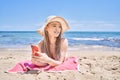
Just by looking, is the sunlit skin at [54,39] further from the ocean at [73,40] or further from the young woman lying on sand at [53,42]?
the ocean at [73,40]

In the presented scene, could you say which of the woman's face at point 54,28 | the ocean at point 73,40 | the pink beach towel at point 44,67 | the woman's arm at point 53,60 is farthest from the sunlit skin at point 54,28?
the ocean at point 73,40

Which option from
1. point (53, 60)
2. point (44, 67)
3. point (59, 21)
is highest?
point (59, 21)

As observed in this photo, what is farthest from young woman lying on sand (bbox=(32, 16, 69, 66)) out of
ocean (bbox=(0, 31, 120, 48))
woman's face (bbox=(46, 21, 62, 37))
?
ocean (bbox=(0, 31, 120, 48))

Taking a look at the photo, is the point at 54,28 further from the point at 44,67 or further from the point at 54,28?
the point at 44,67

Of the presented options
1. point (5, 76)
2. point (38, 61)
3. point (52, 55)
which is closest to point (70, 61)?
point (52, 55)

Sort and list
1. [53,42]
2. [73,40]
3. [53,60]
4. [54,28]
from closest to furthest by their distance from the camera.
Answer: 1. [53,60]
2. [54,28]
3. [53,42]
4. [73,40]

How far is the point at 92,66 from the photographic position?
15.6 ft

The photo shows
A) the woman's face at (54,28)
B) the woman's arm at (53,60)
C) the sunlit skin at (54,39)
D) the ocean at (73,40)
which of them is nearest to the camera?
the woman's arm at (53,60)

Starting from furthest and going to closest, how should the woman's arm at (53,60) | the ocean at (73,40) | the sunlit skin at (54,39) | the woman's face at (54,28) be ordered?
the ocean at (73,40) < the woman's face at (54,28) < the sunlit skin at (54,39) < the woman's arm at (53,60)

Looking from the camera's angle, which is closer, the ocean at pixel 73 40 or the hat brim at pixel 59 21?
the hat brim at pixel 59 21

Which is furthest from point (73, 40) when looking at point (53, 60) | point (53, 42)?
point (53, 60)

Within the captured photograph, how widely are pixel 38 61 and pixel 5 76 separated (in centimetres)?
56

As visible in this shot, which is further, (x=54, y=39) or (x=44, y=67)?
(x=54, y=39)

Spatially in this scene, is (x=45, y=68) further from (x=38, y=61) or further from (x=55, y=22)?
(x=55, y=22)
